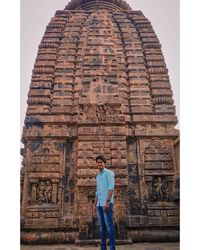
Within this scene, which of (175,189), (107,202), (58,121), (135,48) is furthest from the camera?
(135,48)

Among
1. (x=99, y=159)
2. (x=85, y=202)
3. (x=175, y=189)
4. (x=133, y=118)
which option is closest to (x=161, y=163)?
(x=175, y=189)

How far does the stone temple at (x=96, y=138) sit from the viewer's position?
22.3 ft

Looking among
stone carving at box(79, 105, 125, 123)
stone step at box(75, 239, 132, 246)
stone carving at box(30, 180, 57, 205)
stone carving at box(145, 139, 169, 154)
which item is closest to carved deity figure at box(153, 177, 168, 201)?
stone carving at box(145, 139, 169, 154)

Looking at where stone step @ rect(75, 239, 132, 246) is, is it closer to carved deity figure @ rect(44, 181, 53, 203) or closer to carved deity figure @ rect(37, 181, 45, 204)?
carved deity figure @ rect(44, 181, 53, 203)

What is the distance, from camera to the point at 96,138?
7.30 metres

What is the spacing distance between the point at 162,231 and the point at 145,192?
3.70 ft

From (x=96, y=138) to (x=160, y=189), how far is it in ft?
7.84

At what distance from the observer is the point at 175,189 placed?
7406mm

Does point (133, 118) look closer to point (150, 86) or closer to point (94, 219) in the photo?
point (150, 86)

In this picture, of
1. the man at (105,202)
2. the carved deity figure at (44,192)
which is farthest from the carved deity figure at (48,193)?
the man at (105,202)

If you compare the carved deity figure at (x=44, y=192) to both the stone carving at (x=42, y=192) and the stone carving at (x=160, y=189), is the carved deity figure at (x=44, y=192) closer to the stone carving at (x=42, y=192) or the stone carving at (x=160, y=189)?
the stone carving at (x=42, y=192)

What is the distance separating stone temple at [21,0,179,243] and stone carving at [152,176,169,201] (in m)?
0.03

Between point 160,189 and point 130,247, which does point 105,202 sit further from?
point 160,189

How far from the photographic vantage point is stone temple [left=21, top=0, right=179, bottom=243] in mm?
6805
